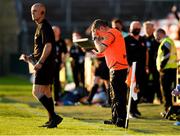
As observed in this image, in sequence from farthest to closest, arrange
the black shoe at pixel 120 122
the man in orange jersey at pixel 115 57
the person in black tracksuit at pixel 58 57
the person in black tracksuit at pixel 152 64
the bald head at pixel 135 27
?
the person in black tracksuit at pixel 58 57
the person in black tracksuit at pixel 152 64
the bald head at pixel 135 27
the black shoe at pixel 120 122
the man in orange jersey at pixel 115 57

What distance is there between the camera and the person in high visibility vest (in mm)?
16562

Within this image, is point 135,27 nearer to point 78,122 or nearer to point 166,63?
point 166,63

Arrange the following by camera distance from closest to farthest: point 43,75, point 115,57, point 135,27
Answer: point 43,75, point 115,57, point 135,27

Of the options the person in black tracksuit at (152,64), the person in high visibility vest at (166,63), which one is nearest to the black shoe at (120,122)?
the person in high visibility vest at (166,63)

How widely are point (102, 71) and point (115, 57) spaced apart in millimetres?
5627

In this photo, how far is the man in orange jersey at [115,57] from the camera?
13.8m

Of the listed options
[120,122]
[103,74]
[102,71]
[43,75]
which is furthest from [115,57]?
[102,71]

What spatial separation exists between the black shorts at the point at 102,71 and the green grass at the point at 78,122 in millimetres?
856

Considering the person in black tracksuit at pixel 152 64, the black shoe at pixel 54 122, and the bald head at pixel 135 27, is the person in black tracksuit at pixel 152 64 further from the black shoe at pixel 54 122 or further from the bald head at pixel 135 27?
the black shoe at pixel 54 122

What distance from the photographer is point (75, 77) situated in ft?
74.4

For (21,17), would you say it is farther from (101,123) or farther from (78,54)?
(101,123)

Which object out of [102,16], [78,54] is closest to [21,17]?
[102,16]

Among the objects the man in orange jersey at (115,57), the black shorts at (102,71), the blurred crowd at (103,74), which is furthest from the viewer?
the black shorts at (102,71)

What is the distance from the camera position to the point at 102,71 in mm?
19562
